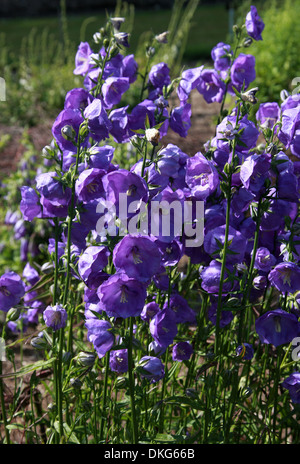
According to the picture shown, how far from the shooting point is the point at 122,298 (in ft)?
3.56

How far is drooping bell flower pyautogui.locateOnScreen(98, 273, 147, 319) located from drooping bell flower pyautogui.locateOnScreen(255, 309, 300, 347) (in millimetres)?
334

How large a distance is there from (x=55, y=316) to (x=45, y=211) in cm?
24

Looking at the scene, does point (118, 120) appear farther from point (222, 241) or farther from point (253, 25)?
point (253, 25)

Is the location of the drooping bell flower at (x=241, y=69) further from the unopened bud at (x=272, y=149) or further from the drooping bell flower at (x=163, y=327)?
the drooping bell flower at (x=163, y=327)

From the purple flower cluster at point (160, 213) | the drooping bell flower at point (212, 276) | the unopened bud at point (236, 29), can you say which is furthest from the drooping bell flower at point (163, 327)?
the unopened bud at point (236, 29)

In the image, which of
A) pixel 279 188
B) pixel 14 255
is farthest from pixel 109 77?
pixel 14 255

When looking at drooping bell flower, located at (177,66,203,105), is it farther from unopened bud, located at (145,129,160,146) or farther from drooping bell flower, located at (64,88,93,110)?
unopened bud, located at (145,129,160,146)

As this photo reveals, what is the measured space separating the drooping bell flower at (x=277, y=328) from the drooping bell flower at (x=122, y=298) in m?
0.33

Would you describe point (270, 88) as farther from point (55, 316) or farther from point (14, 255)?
point (55, 316)

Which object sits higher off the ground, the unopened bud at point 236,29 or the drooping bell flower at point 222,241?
the unopened bud at point 236,29

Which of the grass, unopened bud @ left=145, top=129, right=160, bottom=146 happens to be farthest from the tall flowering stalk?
the grass

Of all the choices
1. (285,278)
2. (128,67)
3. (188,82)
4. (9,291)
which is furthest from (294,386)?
(128,67)

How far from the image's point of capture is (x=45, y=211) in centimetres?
117

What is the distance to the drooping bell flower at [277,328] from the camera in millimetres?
1266
